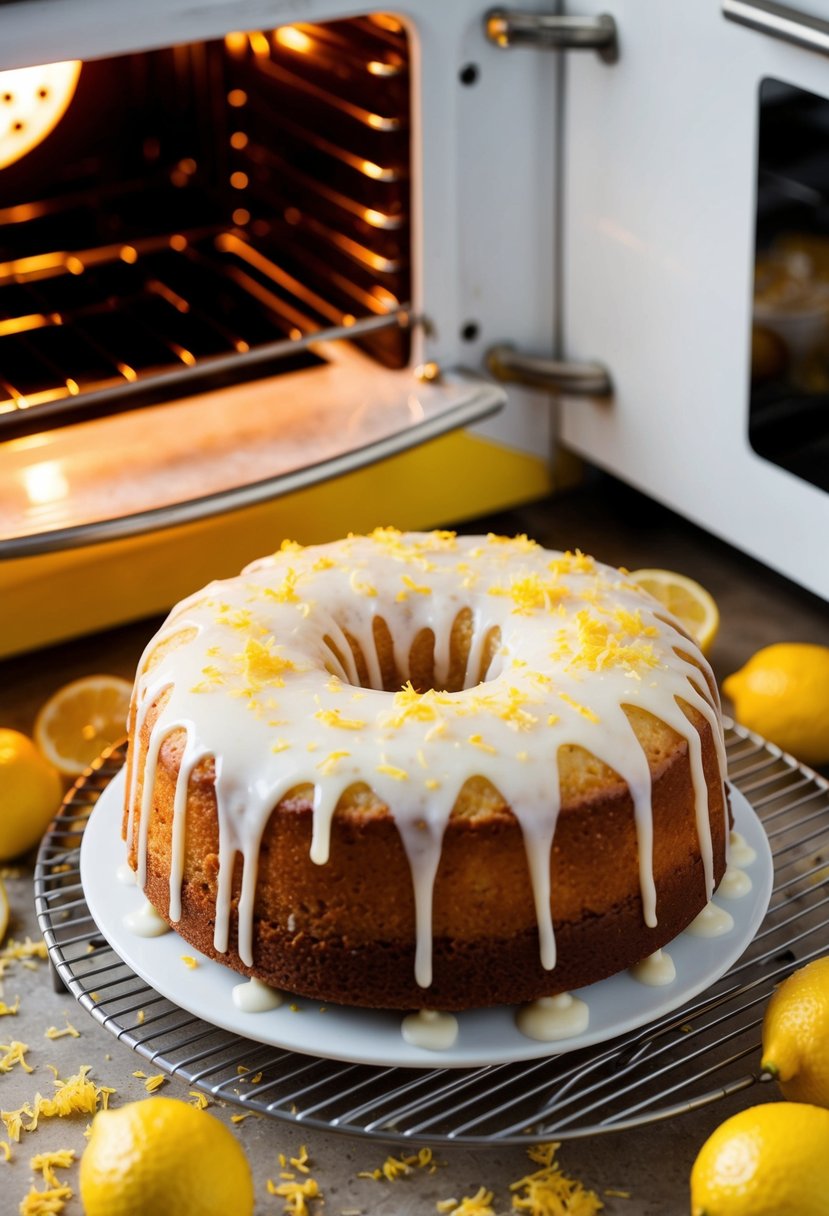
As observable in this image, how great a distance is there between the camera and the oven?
1834 mm

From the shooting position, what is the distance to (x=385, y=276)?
211cm

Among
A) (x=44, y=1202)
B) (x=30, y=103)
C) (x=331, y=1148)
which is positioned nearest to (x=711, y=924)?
(x=331, y=1148)

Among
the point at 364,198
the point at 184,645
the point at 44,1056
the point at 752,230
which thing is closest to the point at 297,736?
the point at 184,645

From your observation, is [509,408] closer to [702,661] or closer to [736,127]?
[736,127]

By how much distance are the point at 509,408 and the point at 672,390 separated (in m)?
0.26

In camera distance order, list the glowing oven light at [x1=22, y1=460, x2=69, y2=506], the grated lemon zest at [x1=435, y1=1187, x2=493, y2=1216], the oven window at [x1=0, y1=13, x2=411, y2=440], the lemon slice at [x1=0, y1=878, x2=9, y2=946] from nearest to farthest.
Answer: the grated lemon zest at [x1=435, y1=1187, x2=493, y2=1216]
the lemon slice at [x1=0, y1=878, x2=9, y2=946]
the glowing oven light at [x1=22, y1=460, x2=69, y2=506]
the oven window at [x1=0, y1=13, x2=411, y2=440]

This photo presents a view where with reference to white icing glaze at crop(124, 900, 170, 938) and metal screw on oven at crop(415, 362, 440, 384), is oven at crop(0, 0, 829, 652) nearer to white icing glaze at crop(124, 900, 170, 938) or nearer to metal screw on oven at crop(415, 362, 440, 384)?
metal screw on oven at crop(415, 362, 440, 384)

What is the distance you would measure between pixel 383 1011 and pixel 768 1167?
13.8 inches

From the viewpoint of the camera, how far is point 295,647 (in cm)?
146

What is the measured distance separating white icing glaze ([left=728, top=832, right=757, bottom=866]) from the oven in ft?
1.50

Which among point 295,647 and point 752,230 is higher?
point 752,230

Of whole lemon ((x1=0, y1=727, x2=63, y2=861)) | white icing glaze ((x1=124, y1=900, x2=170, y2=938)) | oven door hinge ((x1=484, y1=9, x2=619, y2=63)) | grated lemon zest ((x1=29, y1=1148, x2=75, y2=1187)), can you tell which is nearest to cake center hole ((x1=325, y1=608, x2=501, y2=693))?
white icing glaze ((x1=124, y1=900, x2=170, y2=938))

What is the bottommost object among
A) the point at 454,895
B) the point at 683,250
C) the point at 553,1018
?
the point at 553,1018

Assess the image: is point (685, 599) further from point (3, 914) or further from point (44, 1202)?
point (44, 1202)
